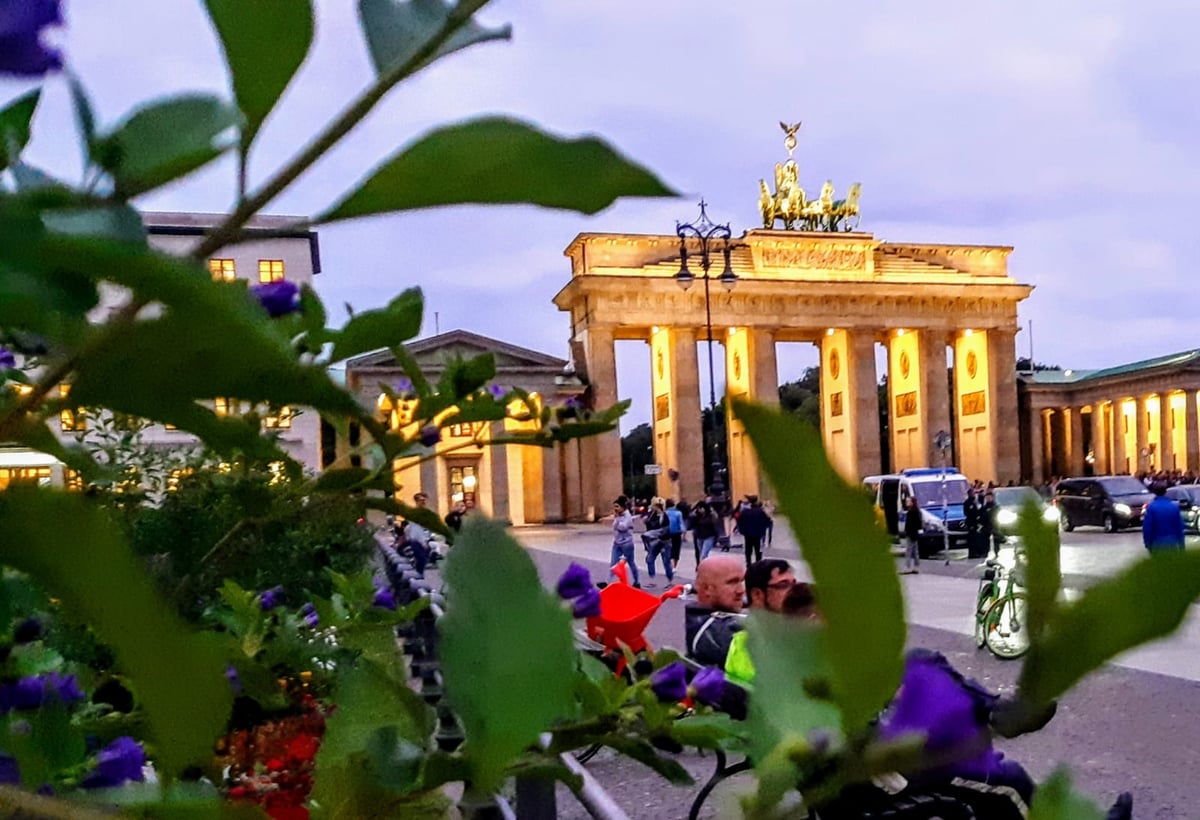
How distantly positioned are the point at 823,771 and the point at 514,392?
563 millimetres

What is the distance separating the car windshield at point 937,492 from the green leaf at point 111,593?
24687 mm

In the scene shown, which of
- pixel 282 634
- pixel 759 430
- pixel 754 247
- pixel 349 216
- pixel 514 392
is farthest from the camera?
pixel 754 247

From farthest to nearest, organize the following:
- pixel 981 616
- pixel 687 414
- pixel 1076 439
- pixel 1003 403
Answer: pixel 1076 439 < pixel 1003 403 < pixel 687 414 < pixel 981 616

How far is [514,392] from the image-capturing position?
2.90 feet

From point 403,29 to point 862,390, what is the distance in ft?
159

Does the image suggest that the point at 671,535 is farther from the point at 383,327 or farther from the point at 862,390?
the point at 862,390

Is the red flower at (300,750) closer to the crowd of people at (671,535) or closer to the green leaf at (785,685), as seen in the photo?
the green leaf at (785,685)

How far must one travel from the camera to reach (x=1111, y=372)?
5653 cm

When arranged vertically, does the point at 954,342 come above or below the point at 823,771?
above

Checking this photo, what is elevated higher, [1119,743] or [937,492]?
[937,492]

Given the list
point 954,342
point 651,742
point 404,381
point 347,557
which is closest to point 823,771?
point 651,742

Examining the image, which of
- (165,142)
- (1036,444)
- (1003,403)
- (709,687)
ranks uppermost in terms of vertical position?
(1003,403)

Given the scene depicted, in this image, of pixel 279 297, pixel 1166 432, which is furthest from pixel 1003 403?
pixel 279 297

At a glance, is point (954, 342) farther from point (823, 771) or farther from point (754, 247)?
point (823, 771)
